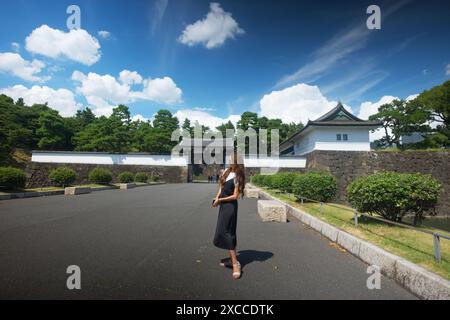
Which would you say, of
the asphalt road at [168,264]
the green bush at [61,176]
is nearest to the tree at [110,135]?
the green bush at [61,176]

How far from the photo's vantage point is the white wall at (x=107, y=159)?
94.0 feet

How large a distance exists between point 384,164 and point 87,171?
31.2m

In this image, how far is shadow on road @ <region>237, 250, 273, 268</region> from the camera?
13.3 feet

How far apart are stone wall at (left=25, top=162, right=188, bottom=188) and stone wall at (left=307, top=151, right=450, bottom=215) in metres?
17.5

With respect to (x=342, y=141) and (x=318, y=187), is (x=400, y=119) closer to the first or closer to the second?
(x=342, y=141)

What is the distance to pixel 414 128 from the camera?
29.7 m

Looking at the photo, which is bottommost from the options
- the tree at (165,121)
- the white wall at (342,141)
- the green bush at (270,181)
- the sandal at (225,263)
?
the sandal at (225,263)

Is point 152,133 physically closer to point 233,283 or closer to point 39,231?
point 39,231

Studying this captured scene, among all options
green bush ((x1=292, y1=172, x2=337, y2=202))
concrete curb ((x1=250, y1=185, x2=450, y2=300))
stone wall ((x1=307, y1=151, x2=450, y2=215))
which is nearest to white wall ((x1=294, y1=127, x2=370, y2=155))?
stone wall ((x1=307, y1=151, x2=450, y2=215))

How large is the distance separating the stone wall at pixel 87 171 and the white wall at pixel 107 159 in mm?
504

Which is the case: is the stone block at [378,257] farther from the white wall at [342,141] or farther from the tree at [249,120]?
the tree at [249,120]

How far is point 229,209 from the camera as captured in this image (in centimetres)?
352

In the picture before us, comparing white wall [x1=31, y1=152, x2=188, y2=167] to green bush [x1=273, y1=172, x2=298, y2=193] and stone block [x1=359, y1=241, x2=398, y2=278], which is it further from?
stone block [x1=359, y1=241, x2=398, y2=278]
